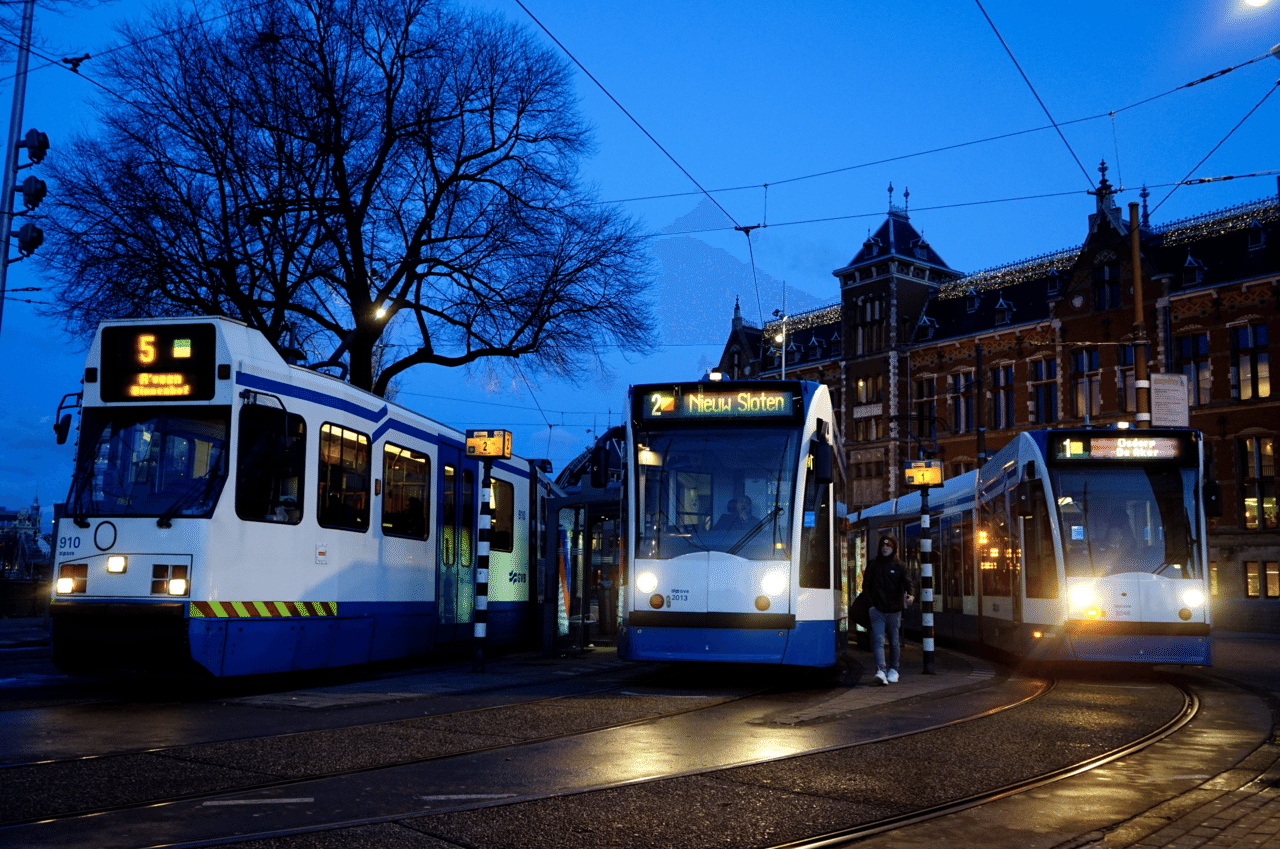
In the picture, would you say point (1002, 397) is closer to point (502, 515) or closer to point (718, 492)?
point (502, 515)

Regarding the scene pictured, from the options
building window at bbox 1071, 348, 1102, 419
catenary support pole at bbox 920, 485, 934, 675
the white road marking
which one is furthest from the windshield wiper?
building window at bbox 1071, 348, 1102, 419

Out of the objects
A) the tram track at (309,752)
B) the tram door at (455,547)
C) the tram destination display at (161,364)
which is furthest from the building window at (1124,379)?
the tram destination display at (161,364)

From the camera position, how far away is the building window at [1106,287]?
4975 centimetres

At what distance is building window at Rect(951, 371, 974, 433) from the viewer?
56781mm

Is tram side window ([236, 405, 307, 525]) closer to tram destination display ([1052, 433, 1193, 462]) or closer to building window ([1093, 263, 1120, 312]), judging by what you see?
tram destination display ([1052, 433, 1193, 462])

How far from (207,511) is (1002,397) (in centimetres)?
4864

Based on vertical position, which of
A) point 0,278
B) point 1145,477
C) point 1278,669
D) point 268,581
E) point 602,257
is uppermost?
point 602,257

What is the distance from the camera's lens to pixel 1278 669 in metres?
17.6

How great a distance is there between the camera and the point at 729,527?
41.0 feet

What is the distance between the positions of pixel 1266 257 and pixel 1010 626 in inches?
1337

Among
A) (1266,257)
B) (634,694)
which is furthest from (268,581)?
(1266,257)

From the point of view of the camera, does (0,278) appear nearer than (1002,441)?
Yes

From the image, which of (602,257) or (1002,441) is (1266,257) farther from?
(602,257)

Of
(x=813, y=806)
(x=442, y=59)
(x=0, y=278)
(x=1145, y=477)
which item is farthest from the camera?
(x=442, y=59)
